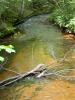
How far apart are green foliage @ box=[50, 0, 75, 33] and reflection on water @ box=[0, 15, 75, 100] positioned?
0.74 meters

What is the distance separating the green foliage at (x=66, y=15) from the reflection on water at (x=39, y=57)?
2.44ft

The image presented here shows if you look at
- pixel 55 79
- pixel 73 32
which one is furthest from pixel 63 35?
pixel 55 79

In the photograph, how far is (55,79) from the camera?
30.7 feet

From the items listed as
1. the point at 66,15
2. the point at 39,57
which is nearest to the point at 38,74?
the point at 39,57

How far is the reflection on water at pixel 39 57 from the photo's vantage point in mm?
8359

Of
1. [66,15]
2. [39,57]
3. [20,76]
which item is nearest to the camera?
[20,76]

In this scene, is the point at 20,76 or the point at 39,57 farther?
the point at 39,57

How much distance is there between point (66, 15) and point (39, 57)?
27.5 ft

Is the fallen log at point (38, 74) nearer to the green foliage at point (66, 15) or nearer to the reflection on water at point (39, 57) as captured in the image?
the reflection on water at point (39, 57)

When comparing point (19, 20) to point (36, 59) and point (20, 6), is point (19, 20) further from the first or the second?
point (36, 59)

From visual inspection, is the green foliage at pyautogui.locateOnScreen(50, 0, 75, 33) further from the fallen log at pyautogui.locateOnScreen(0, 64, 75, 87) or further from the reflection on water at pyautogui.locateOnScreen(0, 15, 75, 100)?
the fallen log at pyautogui.locateOnScreen(0, 64, 75, 87)

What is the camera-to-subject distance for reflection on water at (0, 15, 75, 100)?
8.36 metres

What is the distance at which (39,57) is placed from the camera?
12.6m

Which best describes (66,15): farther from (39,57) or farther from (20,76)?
(20,76)
